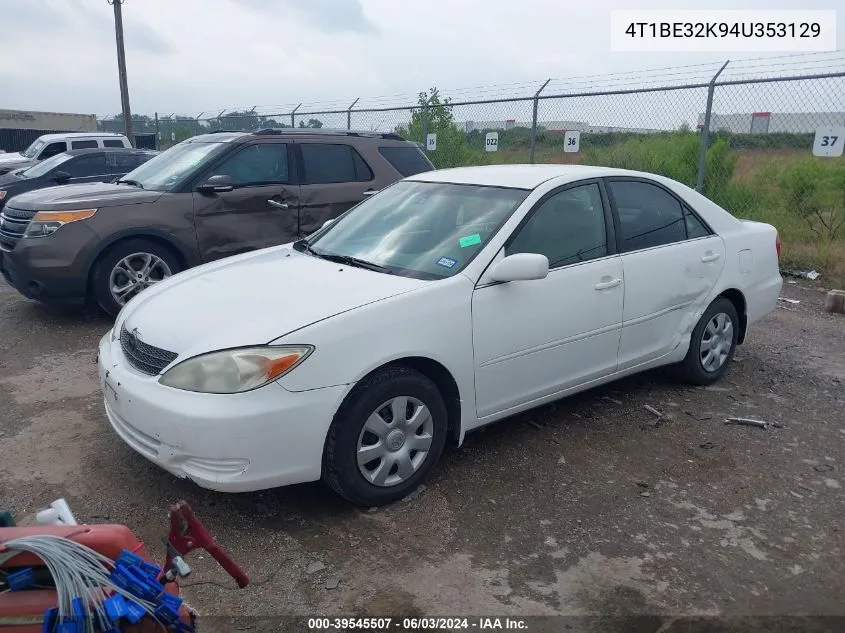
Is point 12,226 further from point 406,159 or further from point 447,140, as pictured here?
point 447,140

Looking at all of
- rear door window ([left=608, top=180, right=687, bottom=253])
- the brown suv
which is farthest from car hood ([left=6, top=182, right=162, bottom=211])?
rear door window ([left=608, top=180, right=687, bottom=253])

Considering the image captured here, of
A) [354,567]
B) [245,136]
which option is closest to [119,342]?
[354,567]

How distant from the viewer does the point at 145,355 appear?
3357 mm

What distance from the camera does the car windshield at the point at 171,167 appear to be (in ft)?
22.5

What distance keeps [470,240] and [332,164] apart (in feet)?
13.5

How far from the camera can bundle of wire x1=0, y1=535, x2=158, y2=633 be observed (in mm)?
1649

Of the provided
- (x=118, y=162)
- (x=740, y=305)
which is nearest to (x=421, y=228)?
(x=740, y=305)

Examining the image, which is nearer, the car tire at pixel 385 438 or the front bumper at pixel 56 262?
the car tire at pixel 385 438

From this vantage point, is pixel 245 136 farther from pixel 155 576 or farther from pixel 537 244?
pixel 155 576

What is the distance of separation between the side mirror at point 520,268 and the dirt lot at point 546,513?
1087 mm

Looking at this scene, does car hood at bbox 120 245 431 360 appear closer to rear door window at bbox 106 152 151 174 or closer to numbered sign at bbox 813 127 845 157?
numbered sign at bbox 813 127 845 157

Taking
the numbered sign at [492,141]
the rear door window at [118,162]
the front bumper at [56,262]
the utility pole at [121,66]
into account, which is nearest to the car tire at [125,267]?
the front bumper at [56,262]

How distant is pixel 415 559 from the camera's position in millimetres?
3047

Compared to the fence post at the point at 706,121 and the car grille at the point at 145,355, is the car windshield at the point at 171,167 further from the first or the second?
the fence post at the point at 706,121
